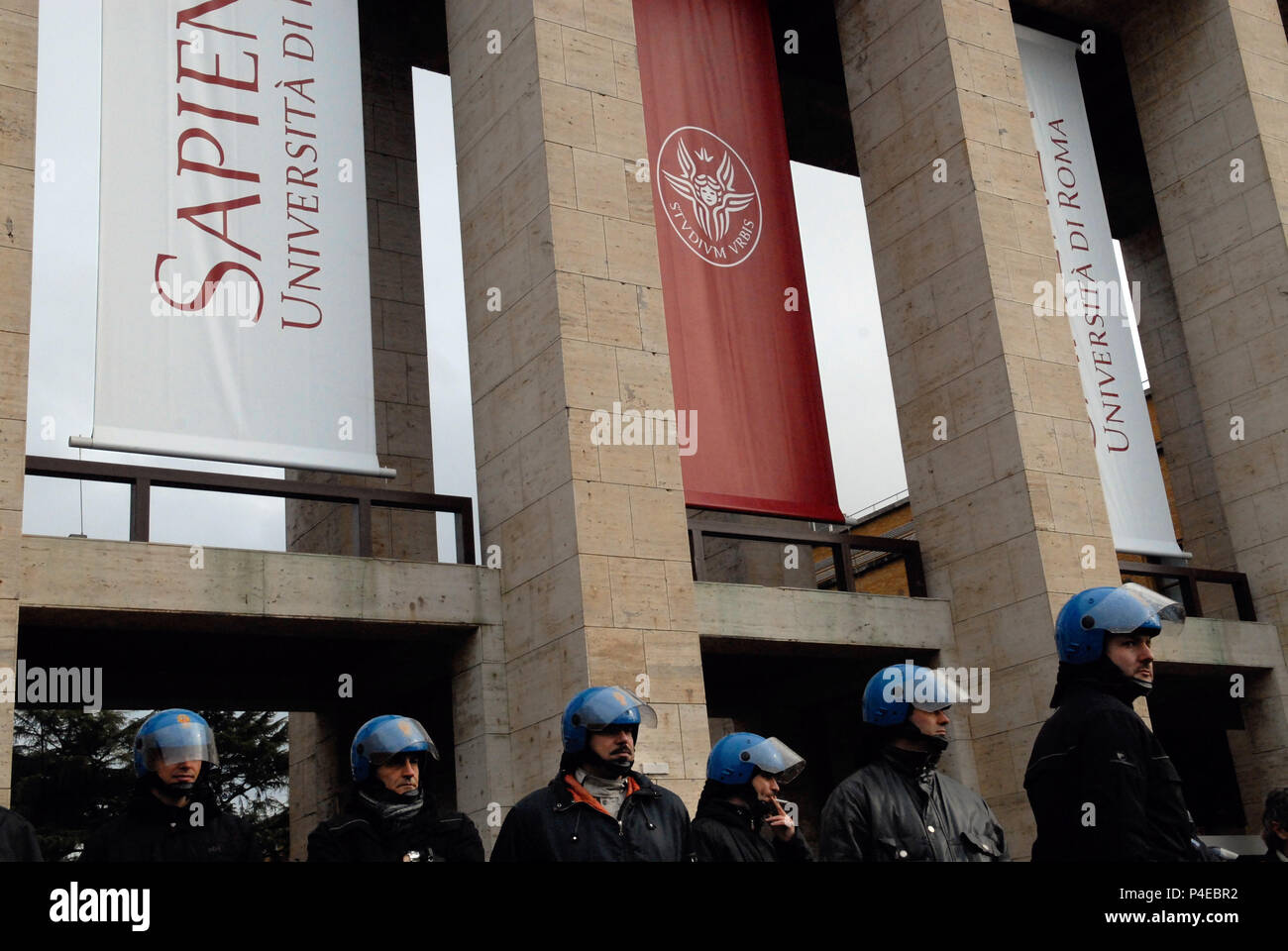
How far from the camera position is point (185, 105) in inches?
587

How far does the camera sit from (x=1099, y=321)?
20000mm

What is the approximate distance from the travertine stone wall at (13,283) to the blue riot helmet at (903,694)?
25.5ft

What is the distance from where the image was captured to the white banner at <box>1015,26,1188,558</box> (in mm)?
19203

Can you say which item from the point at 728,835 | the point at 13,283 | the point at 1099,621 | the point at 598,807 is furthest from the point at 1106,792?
the point at 13,283

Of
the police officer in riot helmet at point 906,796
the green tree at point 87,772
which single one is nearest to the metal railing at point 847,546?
the police officer in riot helmet at point 906,796

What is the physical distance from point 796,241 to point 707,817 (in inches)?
513

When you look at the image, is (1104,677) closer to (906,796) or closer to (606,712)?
(906,796)

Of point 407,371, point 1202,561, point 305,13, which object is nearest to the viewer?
point 305,13

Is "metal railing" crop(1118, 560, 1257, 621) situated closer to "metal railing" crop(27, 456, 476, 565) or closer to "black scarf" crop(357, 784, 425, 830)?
"metal railing" crop(27, 456, 476, 565)

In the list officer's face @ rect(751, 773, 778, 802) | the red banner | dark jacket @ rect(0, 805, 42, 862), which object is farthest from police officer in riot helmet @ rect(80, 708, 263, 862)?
the red banner

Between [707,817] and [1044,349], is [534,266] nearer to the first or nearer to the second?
[1044,349]

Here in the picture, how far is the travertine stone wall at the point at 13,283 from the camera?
1151 cm
